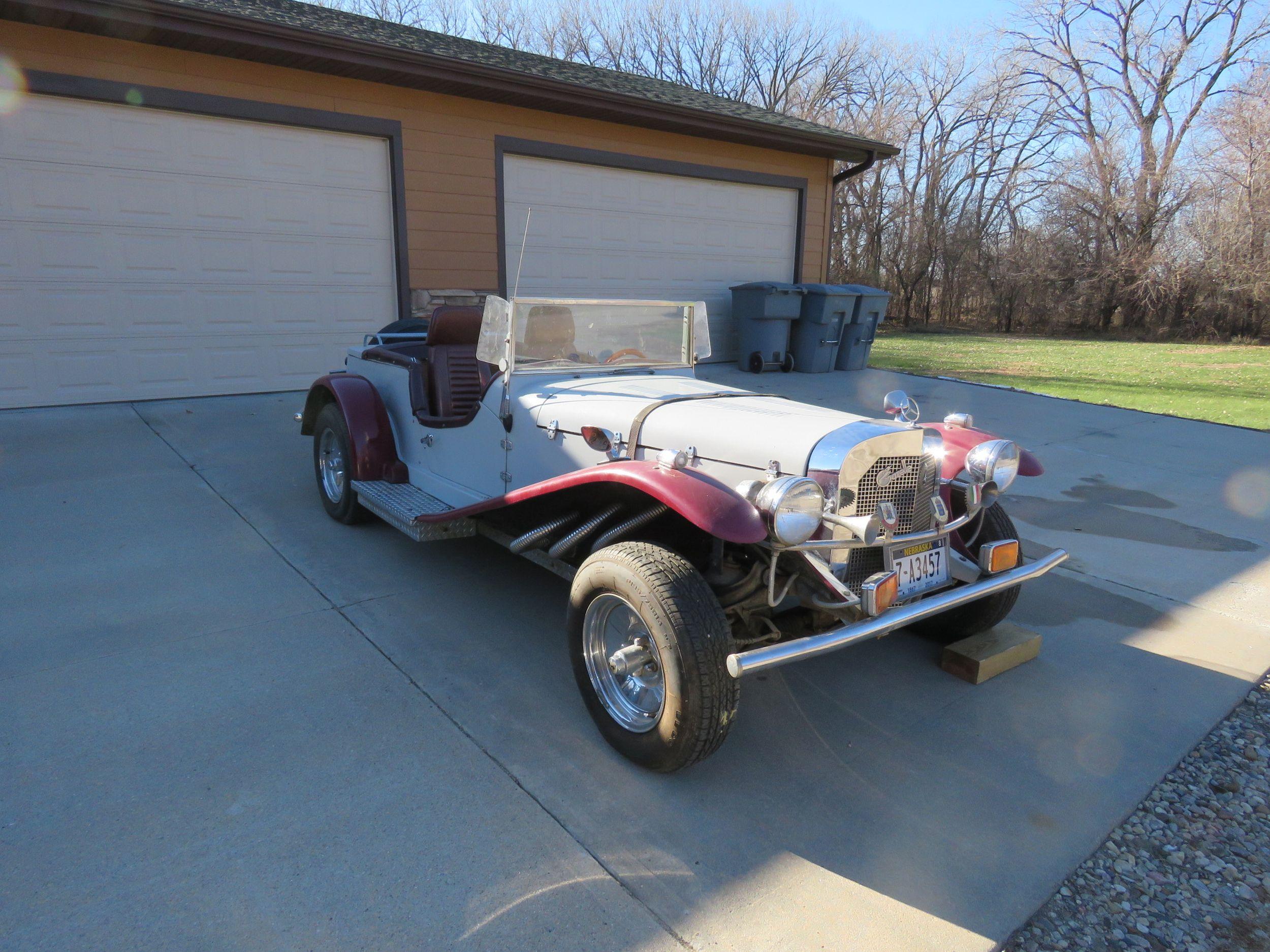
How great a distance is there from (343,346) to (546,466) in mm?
6124

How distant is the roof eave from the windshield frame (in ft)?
17.5

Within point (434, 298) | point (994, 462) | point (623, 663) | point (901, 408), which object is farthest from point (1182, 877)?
point (434, 298)

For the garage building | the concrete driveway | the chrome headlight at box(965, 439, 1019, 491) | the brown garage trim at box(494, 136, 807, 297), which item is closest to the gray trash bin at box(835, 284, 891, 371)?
the brown garage trim at box(494, 136, 807, 297)

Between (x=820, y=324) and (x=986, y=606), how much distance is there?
338 inches

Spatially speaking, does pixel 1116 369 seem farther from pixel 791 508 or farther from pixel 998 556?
pixel 791 508

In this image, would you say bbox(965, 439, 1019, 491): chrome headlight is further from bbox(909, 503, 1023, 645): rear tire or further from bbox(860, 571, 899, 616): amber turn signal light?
bbox(860, 571, 899, 616): amber turn signal light

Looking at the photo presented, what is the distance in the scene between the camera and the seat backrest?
4520 mm

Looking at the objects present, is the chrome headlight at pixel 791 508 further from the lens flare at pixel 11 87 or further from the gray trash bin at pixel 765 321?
the gray trash bin at pixel 765 321

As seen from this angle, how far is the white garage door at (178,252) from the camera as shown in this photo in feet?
23.7

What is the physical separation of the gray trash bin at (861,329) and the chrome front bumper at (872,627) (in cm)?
924

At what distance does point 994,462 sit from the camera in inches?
123

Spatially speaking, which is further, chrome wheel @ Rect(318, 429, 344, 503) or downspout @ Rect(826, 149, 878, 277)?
downspout @ Rect(826, 149, 878, 277)

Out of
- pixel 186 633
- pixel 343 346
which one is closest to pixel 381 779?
pixel 186 633

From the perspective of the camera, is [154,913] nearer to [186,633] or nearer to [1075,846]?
[186,633]
